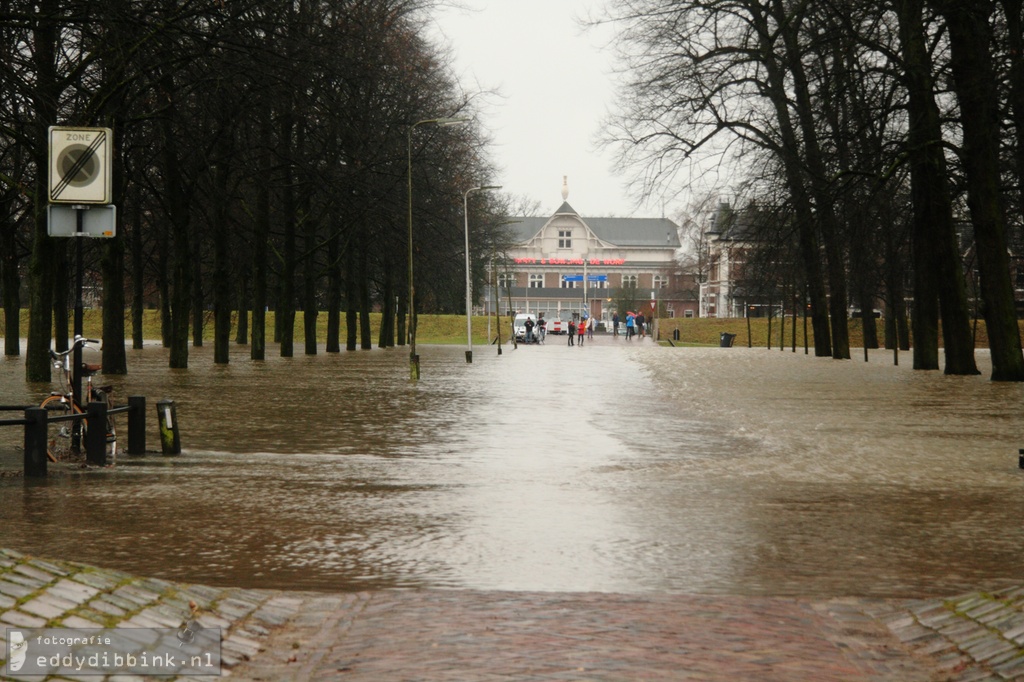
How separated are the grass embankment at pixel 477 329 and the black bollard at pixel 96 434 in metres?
70.3

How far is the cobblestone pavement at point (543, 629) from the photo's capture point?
18.9ft

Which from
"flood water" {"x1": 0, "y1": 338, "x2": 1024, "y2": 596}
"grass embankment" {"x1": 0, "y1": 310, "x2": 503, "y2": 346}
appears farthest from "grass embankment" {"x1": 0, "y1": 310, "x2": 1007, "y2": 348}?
"flood water" {"x1": 0, "y1": 338, "x2": 1024, "y2": 596}

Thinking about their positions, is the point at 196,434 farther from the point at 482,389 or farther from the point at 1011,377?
the point at 1011,377

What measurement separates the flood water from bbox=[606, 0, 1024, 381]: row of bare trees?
6.54 meters

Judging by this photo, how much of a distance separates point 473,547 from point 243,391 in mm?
17916

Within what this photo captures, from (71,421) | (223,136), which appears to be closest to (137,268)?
(223,136)

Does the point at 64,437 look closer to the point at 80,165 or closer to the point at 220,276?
the point at 80,165

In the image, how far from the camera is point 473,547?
8938 mm

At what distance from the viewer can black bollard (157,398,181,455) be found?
14.5 m

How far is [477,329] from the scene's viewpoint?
104 meters

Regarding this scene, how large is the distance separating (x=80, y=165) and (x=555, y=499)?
5.62 meters

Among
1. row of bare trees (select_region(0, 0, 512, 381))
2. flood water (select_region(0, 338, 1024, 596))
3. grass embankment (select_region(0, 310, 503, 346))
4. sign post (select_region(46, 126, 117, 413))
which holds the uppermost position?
row of bare trees (select_region(0, 0, 512, 381))

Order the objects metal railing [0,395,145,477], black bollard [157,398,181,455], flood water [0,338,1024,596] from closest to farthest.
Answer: flood water [0,338,1024,596], metal railing [0,395,145,477], black bollard [157,398,181,455]

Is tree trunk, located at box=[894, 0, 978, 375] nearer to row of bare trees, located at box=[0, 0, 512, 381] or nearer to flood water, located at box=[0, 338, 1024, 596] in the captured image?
flood water, located at box=[0, 338, 1024, 596]
